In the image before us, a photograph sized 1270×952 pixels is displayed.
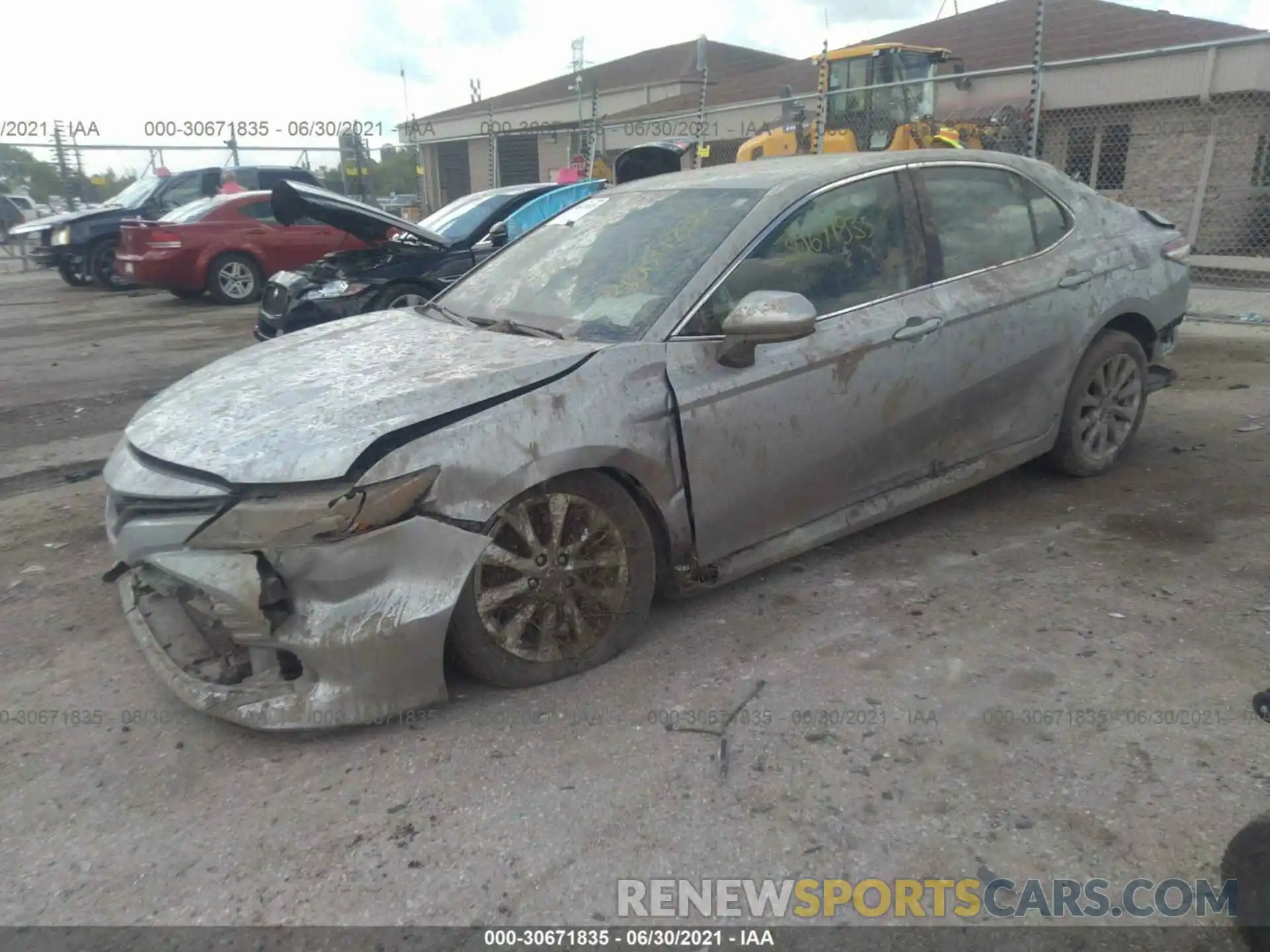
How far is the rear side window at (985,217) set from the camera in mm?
3984

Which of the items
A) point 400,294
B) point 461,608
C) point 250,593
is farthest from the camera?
point 400,294

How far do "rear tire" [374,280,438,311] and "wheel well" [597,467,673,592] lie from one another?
536cm

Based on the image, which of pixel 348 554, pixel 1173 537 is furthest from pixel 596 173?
pixel 348 554

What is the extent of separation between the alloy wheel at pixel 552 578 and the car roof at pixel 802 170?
153 cm

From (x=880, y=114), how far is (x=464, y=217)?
28.4 feet

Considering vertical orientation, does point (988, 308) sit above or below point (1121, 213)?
below

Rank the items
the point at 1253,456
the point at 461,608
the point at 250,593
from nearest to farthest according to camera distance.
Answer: the point at 250,593 < the point at 461,608 < the point at 1253,456

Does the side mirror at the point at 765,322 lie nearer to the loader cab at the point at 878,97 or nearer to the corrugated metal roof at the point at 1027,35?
the loader cab at the point at 878,97

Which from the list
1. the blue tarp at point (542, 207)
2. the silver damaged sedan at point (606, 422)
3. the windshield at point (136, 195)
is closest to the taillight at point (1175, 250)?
the silver damaged sedan at point (606, 422)

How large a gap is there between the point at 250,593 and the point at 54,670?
125 centimetres

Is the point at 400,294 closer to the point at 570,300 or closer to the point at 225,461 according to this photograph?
the point at 570,300

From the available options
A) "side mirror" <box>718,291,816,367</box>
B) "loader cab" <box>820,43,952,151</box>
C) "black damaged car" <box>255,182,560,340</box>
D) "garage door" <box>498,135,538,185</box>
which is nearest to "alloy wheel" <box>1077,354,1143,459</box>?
"side mirror" <box>718,291,816,367</box>

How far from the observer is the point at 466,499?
9.18ft

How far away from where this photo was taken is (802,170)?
3.80 m
